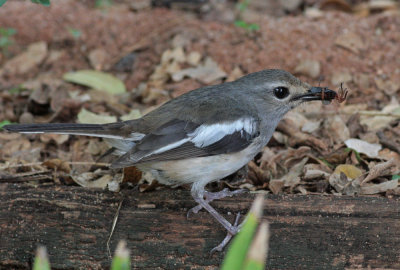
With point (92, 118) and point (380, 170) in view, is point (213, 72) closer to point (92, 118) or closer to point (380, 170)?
point (92, 118)

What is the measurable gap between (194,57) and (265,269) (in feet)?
13.4

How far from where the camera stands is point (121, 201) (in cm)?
457

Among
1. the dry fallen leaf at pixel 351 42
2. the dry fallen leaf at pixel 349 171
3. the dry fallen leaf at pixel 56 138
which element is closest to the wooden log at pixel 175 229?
the dry fallen leaf at pixel 349 171

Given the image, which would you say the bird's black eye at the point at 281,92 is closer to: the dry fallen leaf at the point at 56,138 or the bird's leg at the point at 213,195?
the bird's leg at the point at 213,195

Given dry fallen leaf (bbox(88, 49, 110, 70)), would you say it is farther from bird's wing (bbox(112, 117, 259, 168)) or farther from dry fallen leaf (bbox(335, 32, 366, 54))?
bird's wing (bbox(112, 117, 259, 168))

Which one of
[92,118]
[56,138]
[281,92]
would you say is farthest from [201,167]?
[56,138]

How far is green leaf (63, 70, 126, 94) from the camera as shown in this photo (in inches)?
292

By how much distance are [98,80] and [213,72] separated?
5.36 ft

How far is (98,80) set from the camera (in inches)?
297

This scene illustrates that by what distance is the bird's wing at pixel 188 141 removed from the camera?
451 cm

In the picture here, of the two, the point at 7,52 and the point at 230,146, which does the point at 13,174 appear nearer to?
the point at 230,146

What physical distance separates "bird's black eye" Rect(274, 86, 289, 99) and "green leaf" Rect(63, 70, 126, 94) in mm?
3040

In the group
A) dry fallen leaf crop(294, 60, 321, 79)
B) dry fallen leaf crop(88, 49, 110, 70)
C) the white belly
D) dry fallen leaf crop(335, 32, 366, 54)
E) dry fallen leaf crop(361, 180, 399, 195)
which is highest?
dry fallen leaf crop(335, 32, 366, 54)

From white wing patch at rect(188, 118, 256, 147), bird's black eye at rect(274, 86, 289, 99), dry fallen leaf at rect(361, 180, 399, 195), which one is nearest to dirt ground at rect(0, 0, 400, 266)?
dry fallen leaf at rect(361, 180, 399, 195)
